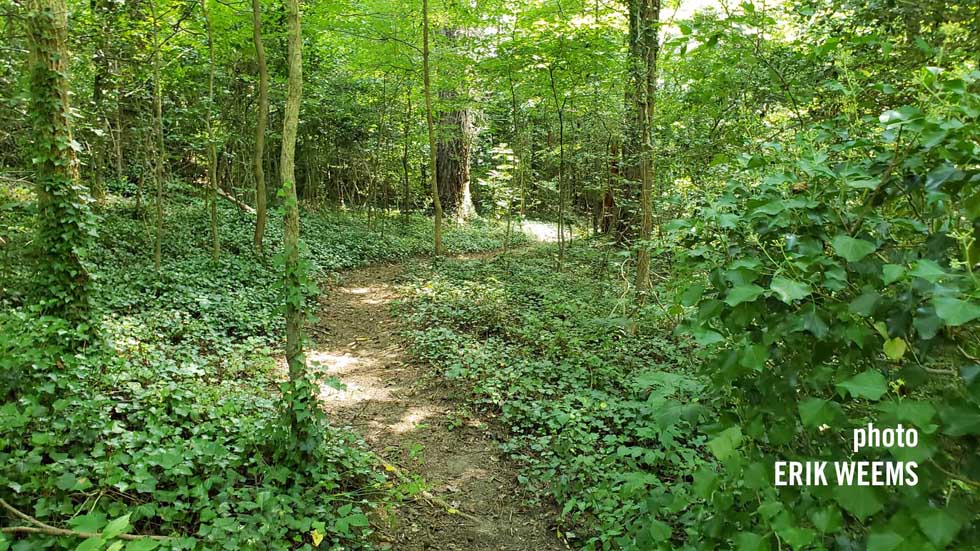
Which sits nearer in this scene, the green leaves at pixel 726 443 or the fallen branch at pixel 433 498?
the green leaves at pixel 726 443

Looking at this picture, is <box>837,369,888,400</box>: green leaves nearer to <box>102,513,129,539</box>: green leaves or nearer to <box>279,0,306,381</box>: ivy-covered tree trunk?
<box>102,513,129,539</box>: green leaves

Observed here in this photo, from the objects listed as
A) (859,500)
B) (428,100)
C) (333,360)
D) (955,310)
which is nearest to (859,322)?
(955,310)

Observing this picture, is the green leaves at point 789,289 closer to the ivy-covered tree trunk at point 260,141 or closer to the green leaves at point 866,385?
the green leaves at point 866,385

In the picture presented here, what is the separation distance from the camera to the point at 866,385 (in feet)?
4.65

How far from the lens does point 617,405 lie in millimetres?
5246

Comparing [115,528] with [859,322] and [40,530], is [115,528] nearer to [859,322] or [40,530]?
[40,530]

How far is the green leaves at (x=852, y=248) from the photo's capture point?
1.50m

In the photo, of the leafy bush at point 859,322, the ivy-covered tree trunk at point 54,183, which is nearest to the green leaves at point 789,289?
the leafy bush at point 859,322

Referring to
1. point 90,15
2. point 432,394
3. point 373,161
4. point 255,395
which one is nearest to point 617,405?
point 432,394

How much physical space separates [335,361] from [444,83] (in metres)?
8.65

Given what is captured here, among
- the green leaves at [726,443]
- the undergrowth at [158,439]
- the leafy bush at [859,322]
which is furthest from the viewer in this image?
the undergrowth at [158,439]

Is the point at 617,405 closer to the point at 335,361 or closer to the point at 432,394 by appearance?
the point at 432,394

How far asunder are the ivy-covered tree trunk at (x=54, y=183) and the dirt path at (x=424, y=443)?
9.49 feet

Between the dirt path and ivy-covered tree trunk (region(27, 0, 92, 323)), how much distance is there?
2893 millimetres
